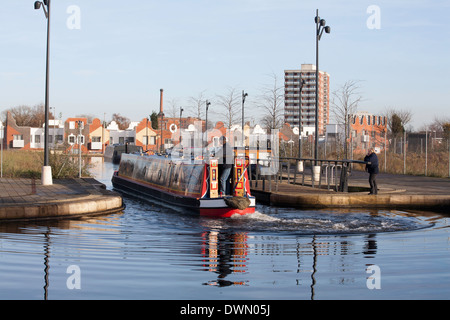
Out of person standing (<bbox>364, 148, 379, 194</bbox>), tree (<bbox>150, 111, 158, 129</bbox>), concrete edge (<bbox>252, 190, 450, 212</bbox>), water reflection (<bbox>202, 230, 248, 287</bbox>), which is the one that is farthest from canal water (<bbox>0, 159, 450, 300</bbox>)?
tree (<bbox>150, 111, 158, 129</bbox>)

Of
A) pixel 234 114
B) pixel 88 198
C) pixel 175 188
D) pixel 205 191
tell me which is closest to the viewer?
pixel 88 198

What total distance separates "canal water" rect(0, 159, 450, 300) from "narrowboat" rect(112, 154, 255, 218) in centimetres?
71

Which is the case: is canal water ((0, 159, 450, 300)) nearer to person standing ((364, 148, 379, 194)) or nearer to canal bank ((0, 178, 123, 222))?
canal bank ((0, 178, 123, 222))

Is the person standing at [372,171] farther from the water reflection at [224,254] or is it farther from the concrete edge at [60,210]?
the concrete edge at [60,210]

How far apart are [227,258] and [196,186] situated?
8.72 meters

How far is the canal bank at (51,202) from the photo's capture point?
Answer: 50.5 feet

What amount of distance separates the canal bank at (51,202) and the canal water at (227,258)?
1.96ft

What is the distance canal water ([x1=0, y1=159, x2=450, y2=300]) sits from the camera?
26.7 ft

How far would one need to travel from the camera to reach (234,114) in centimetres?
5334

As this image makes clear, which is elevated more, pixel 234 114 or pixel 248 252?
pixel 234 114

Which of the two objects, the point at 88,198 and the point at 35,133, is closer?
the point at 88,198
